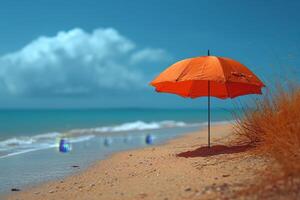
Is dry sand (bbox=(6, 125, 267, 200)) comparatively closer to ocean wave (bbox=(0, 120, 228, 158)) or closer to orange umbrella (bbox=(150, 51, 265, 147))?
orange umbrella (bbox=(150, 51, 265, 147))

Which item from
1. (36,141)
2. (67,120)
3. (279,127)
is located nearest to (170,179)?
(279,127)

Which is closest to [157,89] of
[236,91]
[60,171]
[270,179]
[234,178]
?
[236,91]

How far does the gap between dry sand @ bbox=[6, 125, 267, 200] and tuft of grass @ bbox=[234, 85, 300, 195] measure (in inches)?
10.9

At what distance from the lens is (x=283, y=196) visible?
429cm

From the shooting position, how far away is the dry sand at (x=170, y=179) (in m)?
4.95

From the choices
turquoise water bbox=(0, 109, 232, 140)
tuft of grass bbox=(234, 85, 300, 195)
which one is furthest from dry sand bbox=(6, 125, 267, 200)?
turquoise water bbox=(0, 109, 232, 140)

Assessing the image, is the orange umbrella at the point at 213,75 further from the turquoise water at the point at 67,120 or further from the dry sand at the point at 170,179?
the dry sand at the point at 170,179

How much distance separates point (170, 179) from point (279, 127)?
1634 mm

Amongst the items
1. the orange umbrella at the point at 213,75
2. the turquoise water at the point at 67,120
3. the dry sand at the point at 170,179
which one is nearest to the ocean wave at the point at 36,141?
the turquoise water at the point at 67,120

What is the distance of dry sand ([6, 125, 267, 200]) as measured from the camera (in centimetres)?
495

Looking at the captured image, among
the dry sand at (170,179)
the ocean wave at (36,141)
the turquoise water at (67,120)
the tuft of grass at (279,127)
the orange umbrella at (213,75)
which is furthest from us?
the turquoise water at (67,120)

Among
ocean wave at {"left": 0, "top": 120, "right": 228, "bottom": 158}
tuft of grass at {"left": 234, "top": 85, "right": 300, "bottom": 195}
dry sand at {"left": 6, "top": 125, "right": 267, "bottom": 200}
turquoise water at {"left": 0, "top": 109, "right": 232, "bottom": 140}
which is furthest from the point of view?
turquoise water at {"left": 0, "top": 109, "right": 232, "bottom": 140}

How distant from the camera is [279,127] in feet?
19.0

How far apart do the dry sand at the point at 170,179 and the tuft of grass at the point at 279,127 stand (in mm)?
278
